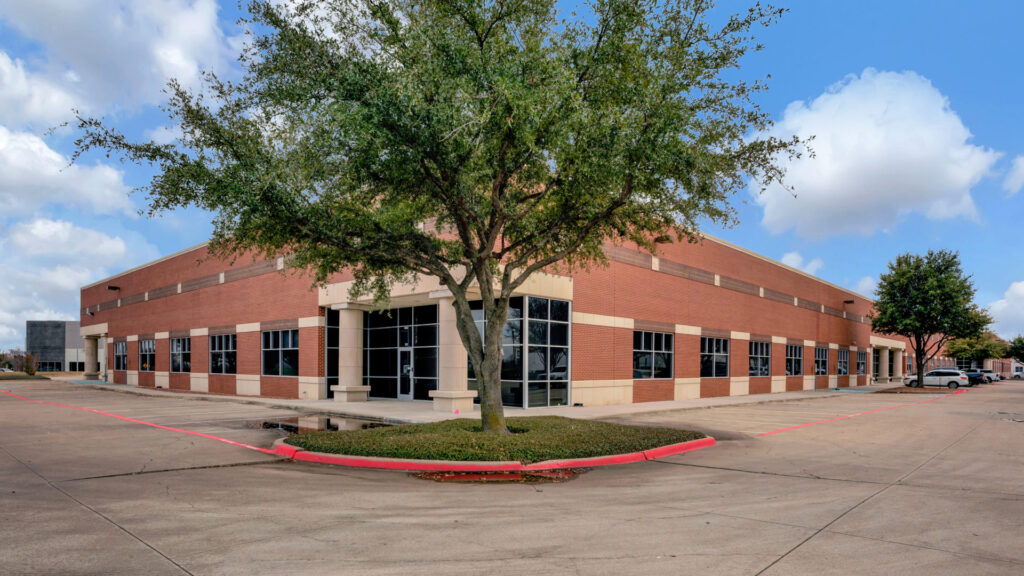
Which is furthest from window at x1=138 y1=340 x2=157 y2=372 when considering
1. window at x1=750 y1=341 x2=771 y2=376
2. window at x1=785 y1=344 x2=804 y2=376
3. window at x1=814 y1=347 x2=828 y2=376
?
window at x1=814 y1=347 x2=828 y2=376

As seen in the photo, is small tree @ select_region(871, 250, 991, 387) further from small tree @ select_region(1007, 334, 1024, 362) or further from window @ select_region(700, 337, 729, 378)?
small tree @ select_region(1007, 334, 1024, 362)

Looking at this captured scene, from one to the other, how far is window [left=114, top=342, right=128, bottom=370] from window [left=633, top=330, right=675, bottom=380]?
39.4 m

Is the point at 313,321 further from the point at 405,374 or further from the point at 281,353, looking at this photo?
the point at 405,374

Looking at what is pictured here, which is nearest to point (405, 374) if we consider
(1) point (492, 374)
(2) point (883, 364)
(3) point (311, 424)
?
(3) point (311, 424)

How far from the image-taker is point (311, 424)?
734 inches

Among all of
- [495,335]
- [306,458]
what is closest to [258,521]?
[306,458]

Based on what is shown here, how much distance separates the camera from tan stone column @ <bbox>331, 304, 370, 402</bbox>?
2638cm

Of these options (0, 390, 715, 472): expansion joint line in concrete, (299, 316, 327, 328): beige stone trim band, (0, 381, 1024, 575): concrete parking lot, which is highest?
(299, 316, 327, 328): beige stone trim band

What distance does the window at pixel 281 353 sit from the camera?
3031 centimetres

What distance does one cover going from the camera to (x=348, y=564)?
579cm

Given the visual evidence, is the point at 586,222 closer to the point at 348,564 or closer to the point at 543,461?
the point at 543,461

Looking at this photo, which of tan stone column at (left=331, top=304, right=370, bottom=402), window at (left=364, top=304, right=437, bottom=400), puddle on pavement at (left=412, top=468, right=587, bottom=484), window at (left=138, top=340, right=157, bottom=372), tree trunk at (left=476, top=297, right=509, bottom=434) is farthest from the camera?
window at (left=138, top=340, right=157, bottom=372)

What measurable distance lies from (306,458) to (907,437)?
14.8 metres

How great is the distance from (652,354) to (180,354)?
29.1 m
